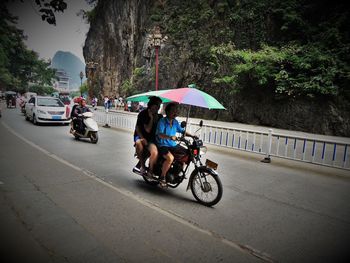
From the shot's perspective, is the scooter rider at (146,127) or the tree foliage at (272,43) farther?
the tree foliage at (272,43)

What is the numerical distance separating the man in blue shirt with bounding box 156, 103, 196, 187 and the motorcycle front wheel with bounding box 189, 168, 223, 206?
0.54 metres

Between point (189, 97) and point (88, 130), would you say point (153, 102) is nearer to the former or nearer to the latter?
point (189, 97)

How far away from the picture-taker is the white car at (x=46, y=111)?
13.8 metres

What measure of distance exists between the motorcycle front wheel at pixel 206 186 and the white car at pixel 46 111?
38.7 ft

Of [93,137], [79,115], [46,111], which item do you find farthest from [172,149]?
[46,111]

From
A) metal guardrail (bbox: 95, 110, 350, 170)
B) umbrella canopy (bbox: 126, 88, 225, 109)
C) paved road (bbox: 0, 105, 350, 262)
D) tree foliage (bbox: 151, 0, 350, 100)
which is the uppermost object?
tree foliage (bbox: 151, 0, 350, 100)

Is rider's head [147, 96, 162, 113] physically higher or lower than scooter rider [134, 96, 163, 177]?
higher

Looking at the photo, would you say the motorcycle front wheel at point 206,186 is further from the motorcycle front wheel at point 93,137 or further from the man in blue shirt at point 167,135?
the motorcycle front wheel at point 93,137

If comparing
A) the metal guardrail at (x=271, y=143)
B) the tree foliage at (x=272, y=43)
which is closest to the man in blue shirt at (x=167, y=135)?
the metal guardrail at (x=271, y=143)

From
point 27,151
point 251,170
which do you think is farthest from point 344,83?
point 27,151

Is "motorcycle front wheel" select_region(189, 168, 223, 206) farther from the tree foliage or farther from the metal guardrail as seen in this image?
Answer: the tree foliage

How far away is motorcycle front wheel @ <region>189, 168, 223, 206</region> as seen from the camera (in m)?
4.29

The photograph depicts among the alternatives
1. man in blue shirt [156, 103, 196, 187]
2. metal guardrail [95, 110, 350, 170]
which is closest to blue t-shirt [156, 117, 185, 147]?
man in blue shirt [156, 103, 196, 187]

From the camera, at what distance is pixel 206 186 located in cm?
446
